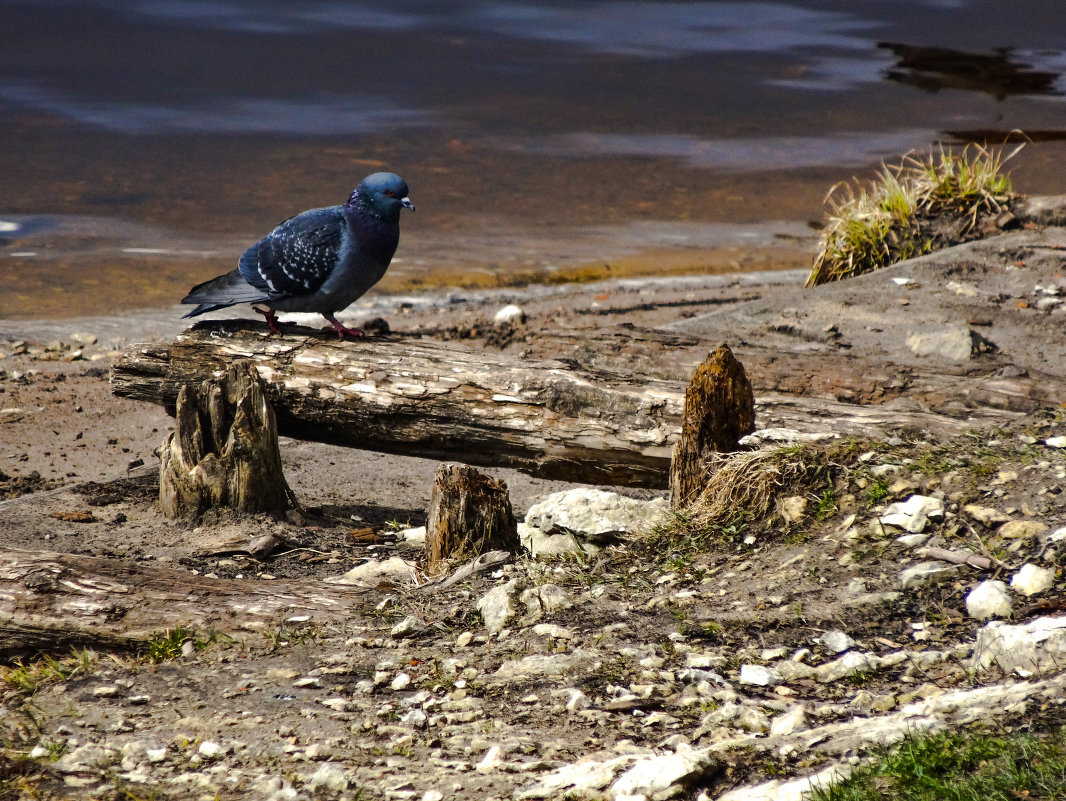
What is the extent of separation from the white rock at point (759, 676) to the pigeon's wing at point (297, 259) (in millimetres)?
3364

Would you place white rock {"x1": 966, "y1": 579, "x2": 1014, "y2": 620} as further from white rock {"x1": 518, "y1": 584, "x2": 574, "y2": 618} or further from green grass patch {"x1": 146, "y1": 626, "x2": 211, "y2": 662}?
green grass patch {"x1": 146, "y1": 626, "x2": 211, "y2": 662}

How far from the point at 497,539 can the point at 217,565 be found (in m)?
1.32

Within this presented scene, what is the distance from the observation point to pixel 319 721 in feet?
A: 9.34

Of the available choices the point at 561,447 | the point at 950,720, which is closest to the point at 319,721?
the point at 950,720

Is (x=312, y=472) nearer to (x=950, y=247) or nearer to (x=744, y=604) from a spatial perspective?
(x=744, y=604)

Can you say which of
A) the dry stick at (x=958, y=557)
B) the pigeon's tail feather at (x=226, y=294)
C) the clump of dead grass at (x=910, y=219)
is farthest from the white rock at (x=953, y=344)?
the pigeon's tail feather at (x=226, y=294)

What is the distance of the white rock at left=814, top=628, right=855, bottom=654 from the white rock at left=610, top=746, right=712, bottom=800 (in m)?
0.73

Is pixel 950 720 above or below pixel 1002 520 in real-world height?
below

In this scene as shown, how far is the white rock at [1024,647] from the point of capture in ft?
8.66

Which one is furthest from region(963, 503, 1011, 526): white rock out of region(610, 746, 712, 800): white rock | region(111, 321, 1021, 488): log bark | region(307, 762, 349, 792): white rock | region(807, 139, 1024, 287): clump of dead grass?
region(807, 139, 1024, 287): clump of dead grass

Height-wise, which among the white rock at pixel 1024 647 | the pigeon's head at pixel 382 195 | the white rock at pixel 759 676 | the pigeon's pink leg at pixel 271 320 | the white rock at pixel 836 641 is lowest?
the white rock at pixel 759 676

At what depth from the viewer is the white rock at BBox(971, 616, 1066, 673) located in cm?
264

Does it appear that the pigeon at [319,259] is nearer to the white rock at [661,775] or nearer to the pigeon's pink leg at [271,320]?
the pigeon's pink leg at [271,320]

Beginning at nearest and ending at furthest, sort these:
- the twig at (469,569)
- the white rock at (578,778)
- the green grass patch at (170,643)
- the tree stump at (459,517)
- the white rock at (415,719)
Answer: the white rock at (578,778)
the white rock at (415,719)
the green grass patch at (170,643)
the twig at (469,569)
the tree stump at (459,517)
